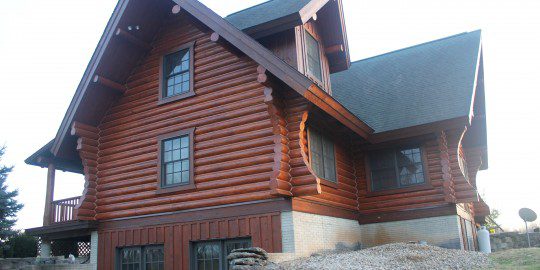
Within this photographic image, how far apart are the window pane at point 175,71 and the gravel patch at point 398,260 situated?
6717 mm

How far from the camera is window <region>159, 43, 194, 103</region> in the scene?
14.7 metres

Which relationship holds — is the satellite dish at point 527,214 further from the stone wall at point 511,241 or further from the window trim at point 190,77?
the window trim at point 190,77

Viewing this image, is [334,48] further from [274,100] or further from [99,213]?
[99,213]

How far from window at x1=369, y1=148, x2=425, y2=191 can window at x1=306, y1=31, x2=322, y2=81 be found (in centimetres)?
356

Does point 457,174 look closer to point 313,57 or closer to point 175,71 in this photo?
point 313,57

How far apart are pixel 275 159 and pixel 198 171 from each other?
2669 mm

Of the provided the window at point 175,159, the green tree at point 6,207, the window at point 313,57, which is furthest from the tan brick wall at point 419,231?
the green tree at point 6,207

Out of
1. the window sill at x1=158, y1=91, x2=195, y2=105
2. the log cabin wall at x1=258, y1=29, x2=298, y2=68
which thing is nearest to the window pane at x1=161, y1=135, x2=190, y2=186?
the window sill at x1=158, y1=91, x2=195, y2=105

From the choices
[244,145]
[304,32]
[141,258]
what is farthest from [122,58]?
[141,258]

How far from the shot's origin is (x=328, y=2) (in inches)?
630

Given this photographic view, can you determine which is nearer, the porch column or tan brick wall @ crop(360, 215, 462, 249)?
tan brick wall @ crop(360, 215, 462, 249)

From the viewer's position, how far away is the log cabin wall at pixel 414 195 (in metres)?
15.5

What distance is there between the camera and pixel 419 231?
15523 millimetres

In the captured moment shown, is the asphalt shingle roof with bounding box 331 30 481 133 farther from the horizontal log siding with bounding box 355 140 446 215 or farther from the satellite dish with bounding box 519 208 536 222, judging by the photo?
the satellite dish with bounding box 519 208 536 222
